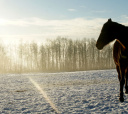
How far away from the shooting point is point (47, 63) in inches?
2571

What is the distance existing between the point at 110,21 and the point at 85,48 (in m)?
63.8

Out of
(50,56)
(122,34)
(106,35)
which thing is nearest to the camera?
(122,34)

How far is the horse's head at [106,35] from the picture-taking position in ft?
16.9

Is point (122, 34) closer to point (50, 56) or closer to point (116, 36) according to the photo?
point (116, 36)

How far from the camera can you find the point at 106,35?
521cm

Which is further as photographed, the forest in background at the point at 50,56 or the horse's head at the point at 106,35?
the forest in background at the point at 50,56

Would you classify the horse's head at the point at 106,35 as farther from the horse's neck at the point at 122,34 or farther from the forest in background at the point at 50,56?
the forest in background at the point at 50,56

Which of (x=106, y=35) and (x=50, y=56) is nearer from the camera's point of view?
(x=106, y=35)

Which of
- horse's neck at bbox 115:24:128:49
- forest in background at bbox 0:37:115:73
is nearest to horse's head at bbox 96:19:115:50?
horse's neck at bbox 115:24:128:49

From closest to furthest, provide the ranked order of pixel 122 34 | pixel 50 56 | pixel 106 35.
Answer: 1. pixel 122 34
2. pixel 106 35
3. pixel 50 56

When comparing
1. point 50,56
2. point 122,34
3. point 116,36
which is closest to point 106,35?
point 116,36

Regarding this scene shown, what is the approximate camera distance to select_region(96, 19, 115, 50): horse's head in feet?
16.9

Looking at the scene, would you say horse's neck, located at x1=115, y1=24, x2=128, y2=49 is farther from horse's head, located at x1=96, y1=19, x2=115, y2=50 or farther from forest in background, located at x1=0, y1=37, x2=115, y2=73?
forest in background, located at x1=0, y1=37, x2=115, y2=73

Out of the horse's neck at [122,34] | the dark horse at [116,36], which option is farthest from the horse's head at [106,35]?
the horse's neck at [122,34]
